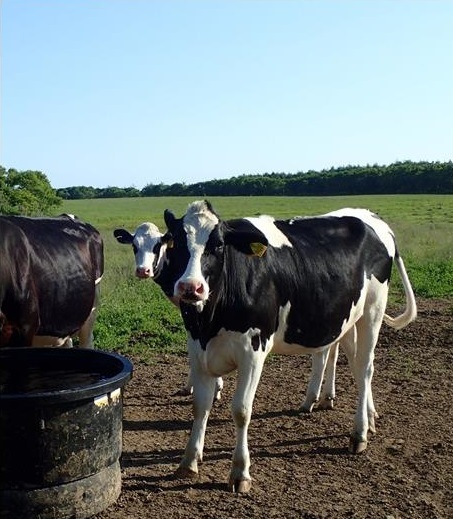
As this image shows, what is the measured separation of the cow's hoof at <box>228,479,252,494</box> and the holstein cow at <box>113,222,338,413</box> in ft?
4.86

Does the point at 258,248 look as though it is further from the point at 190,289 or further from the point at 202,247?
the point at 190,289

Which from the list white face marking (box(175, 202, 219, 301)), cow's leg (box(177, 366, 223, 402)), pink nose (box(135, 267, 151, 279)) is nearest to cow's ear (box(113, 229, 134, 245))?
pink nose (box(135, 267, 151, 279))

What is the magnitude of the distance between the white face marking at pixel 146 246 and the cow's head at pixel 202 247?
105 inches

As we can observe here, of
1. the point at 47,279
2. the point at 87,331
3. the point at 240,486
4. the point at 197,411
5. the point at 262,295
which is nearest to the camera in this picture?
the point at 240,486

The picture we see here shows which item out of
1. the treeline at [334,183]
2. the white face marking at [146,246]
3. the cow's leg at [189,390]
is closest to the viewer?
the cow's leg at [189,390]

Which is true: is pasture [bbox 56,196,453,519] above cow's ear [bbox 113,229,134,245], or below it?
below

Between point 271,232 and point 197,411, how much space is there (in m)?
1.50

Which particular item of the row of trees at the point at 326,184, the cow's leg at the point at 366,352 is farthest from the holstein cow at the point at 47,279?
the row of trees at the point at 326,184

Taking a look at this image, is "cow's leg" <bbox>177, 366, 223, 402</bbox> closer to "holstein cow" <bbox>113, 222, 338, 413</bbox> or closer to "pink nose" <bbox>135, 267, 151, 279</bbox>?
"holstein cow" <bbox>113, 222, 338, 413</bbox>

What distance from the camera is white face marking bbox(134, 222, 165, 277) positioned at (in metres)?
7.80

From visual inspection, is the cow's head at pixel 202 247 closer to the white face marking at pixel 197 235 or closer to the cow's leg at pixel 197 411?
the white face marking at pixel 197 235

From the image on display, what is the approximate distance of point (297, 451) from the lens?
19.0 feet

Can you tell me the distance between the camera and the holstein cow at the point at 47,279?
5594 mm

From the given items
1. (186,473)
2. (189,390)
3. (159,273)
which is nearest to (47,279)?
(159,273)
